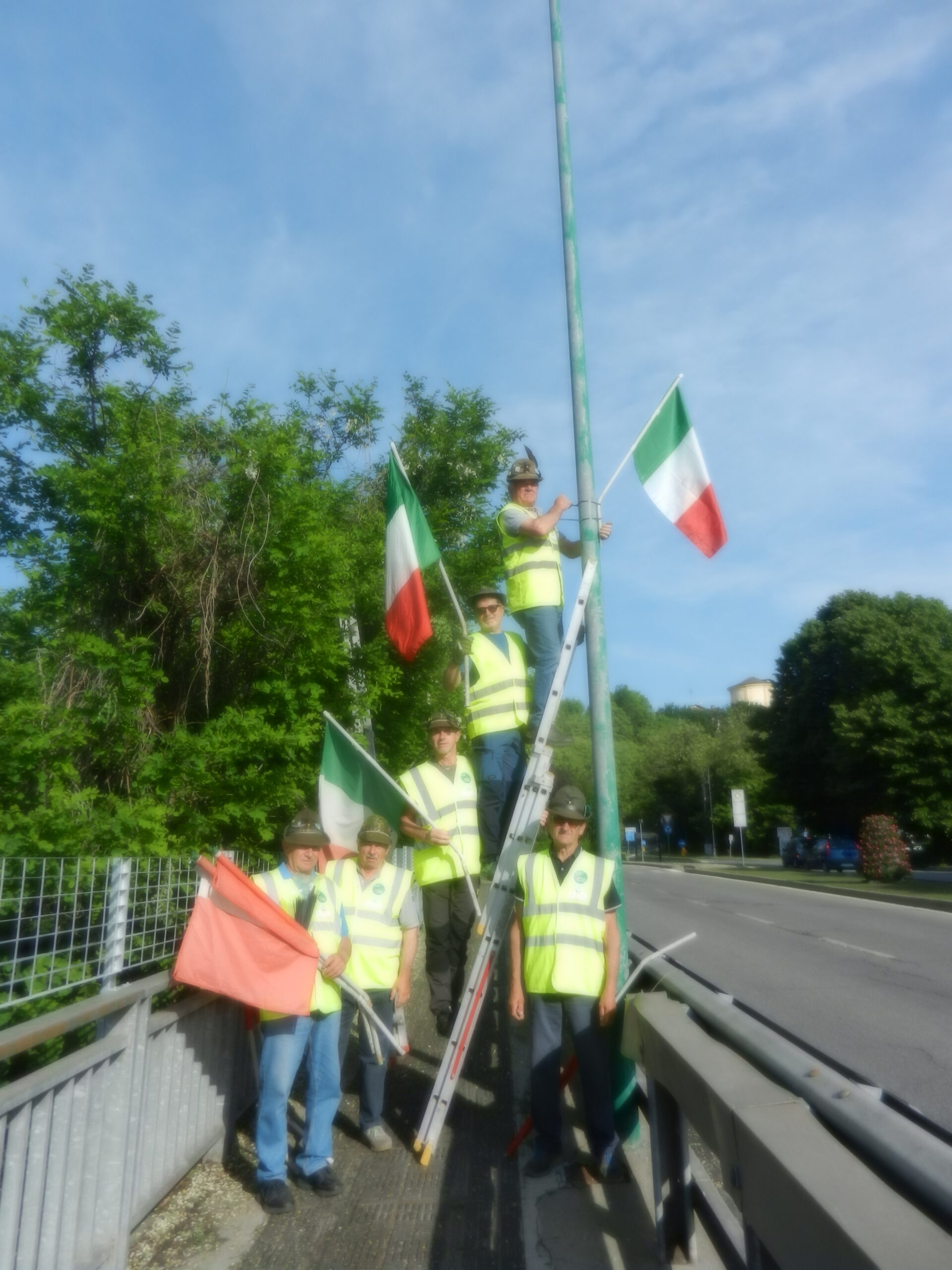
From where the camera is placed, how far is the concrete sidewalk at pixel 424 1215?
4.08 metres

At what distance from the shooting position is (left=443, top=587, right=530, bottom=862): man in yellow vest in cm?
688

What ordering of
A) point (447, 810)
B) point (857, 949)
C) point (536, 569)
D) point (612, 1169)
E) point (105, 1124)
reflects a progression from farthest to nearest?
1. point (857, 949)
2. point (536, 569)
3. point (447, 810)
4. point (612, 1169)
5. point (105, 1124)

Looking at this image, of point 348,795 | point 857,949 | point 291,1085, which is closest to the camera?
point 291,1085

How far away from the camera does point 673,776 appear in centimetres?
8425

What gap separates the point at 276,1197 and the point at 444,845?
217 centimetres

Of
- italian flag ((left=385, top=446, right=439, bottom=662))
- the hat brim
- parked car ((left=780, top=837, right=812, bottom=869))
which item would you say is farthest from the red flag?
parked car ((left=780, top=837, right=812, bottom=869))

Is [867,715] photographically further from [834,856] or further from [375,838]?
[375,838]

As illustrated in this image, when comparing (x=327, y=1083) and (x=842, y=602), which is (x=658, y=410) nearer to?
(x=327, y=1083)

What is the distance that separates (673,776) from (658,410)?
260ft

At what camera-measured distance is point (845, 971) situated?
12719mm

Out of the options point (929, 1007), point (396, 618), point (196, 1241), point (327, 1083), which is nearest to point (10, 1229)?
point (196, 1241)

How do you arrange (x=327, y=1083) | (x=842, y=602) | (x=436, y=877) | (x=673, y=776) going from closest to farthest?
(x=327, y=1083), (x=436, y=877), (x=842, y=602), (x=673, y=776)


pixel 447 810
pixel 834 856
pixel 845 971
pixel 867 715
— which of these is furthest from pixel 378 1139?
pixel 834 856

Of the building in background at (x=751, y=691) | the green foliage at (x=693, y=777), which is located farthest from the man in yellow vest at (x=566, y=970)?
the building in background at (x=751, y=691)
